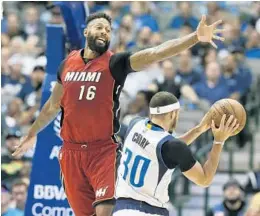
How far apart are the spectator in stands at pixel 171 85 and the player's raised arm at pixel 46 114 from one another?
16.9ft

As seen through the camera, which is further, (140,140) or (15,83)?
(15,83)

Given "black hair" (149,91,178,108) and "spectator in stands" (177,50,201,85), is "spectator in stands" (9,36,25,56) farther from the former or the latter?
"black hair" (149,91,178,108)

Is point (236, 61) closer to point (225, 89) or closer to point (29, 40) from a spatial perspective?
point (225, 89)

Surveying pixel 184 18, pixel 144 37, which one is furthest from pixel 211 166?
pixel 184 18

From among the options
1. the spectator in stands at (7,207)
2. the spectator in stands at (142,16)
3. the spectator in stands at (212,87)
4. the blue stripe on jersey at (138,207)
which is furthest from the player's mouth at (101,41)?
the spectator in stands at (142,16)

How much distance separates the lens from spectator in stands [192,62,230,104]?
13406mm

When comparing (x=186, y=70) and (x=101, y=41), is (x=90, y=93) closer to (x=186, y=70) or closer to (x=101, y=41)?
(x=101, y=41)

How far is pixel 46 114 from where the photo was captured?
8.06 m

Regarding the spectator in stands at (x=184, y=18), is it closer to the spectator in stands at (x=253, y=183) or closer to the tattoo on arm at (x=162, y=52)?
the spectator in stands at (x=253, y=183)

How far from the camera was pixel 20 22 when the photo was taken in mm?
16516

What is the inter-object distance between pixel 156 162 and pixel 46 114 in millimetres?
1331

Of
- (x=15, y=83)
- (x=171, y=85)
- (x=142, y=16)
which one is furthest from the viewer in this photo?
(x=142, y=16)

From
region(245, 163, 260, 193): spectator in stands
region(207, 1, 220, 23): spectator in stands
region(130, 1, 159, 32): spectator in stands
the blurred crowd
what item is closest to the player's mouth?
the blurred crowd

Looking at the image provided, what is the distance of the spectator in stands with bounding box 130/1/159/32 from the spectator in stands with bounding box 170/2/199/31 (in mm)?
338
